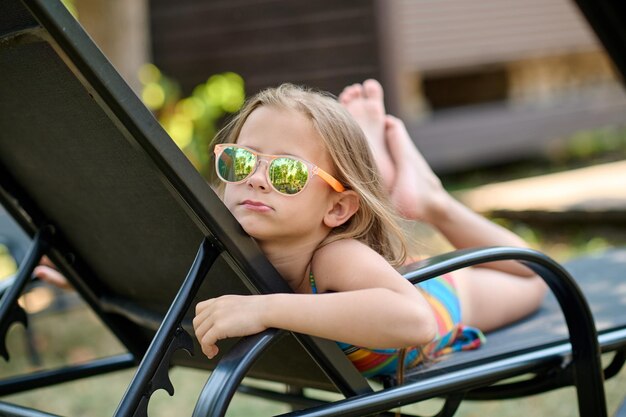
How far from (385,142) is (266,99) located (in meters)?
0.83

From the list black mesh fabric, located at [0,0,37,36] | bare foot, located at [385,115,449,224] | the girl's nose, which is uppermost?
black mesh fabric, located at [0,0,37,36]

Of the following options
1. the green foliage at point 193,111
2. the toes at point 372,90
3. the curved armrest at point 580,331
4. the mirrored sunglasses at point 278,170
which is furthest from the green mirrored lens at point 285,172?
the green foliage at point 193,111

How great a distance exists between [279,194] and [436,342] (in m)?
0.58

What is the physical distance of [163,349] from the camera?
1465 millimetres

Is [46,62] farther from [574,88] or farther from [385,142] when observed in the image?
[574,88]

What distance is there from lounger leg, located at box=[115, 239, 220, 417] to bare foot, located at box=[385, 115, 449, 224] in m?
0.97

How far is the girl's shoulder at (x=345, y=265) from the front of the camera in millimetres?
1541

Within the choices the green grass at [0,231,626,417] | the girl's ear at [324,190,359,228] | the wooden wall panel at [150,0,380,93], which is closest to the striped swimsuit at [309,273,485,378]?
the girl's ear at [324,190,359,228]

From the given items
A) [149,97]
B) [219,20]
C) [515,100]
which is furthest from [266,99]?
[515,100]

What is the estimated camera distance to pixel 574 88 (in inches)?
455

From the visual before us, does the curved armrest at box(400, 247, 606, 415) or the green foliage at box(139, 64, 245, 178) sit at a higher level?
the curved armrest at box(400, 247, 606, 415)

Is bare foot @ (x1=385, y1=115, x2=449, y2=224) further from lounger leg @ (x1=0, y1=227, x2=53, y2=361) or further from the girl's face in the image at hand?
lounger leg @ (x1=0, y1=227, x2=53, y2=361)

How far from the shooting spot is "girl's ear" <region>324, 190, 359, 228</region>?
1.68 meters

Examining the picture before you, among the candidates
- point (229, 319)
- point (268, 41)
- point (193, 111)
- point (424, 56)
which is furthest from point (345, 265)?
point (424, 56)
